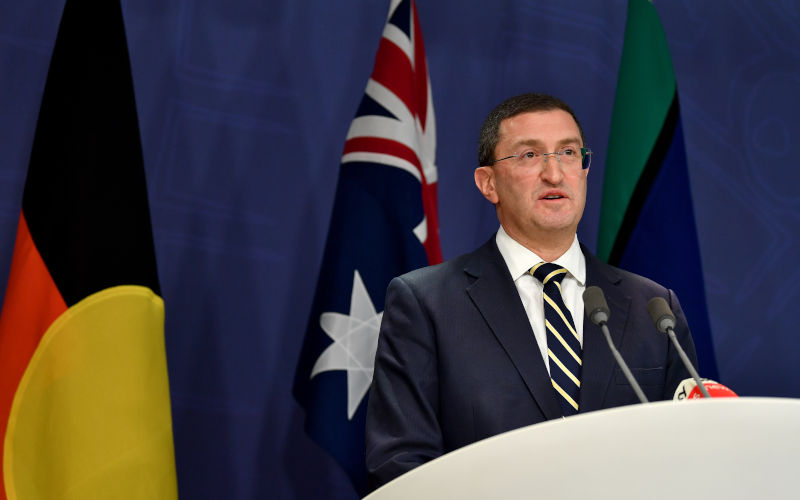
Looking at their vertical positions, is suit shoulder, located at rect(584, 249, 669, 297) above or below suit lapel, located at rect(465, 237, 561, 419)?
above

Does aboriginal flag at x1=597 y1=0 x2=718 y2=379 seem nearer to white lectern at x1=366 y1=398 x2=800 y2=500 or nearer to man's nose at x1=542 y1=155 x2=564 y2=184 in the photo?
man's nose at x1=542 y1=155 x2=564 y2=184

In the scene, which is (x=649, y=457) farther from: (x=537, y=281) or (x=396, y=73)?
(x=396, y=73)

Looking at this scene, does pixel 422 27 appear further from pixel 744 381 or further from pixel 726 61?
pixel 744 381

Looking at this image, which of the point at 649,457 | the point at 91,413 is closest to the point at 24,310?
the point at 91,413

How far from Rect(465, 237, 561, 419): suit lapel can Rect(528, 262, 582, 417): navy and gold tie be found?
1.5 inches

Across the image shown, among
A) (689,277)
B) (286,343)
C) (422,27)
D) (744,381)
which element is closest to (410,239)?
(286,343)

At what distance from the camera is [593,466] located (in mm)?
868

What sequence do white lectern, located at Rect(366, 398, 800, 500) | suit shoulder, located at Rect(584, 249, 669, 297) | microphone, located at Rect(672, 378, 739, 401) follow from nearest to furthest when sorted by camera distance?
1. white lectern, located at Rect(366, 398, 800, 500)
2. microphone, located at Rect(672, 378, 739, 401)
3. suit shoulder, located at Rect(584, 249, 669, 297)

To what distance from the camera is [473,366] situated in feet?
5.83

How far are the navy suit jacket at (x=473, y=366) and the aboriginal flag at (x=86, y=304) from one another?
90 centimetres

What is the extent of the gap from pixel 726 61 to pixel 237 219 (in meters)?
2.41

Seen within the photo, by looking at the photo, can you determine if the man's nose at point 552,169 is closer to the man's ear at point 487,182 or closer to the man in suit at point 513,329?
the man in suit at point 513,329

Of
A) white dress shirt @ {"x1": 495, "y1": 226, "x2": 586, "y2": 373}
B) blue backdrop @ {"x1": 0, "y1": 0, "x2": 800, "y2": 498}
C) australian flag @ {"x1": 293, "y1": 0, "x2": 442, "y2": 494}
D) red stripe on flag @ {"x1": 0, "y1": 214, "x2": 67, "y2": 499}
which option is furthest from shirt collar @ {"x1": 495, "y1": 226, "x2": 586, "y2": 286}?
blue backdrop @ {"x1": 0, "y1": 0, "x2": 800, "y2": 498}

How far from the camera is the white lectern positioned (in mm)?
853
